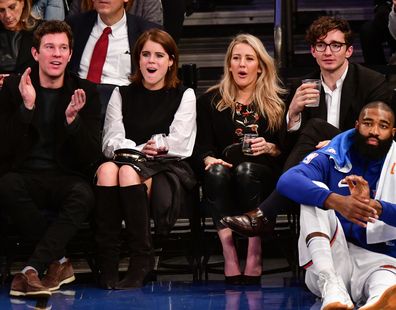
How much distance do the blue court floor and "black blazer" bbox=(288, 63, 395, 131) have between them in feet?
3.31

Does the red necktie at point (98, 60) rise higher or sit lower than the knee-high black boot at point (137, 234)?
higher

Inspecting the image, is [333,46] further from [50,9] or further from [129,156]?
Answer: [50,9]

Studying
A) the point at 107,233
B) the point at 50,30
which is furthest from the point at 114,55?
the point at 107,233

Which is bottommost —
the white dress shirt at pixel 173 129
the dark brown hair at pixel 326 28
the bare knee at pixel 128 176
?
the bare knee at pixel 128 176

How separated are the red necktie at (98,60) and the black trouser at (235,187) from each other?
1.14 metres

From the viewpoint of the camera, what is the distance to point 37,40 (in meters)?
7.06

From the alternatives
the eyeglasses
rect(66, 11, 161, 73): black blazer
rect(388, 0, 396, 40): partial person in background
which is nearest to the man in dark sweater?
rect(66, 11, 161, 73): black blazer

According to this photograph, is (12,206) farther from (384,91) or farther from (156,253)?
(384,91)

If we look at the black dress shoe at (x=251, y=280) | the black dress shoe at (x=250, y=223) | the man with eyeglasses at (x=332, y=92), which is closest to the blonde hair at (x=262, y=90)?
the man with eyeglasses at (x=332, y=92)

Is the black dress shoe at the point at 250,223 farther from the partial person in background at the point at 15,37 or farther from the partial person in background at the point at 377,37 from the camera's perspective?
the partial person in background at the point at 377,37

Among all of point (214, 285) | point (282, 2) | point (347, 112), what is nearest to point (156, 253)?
point (214, 285)

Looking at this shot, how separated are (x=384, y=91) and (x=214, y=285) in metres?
1.53

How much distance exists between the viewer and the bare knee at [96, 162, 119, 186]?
6766mm

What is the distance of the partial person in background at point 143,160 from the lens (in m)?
6.73
